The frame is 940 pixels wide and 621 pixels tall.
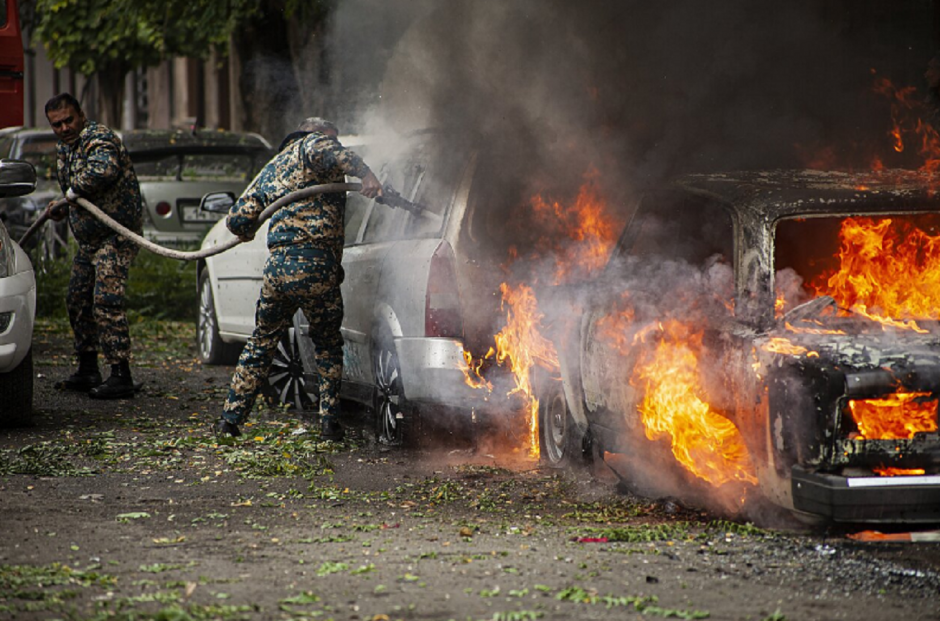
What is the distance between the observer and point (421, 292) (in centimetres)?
777

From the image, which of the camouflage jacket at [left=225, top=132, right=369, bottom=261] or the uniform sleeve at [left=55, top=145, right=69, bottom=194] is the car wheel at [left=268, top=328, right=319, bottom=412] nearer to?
the camouflage jacket at [left=225, top=132, right=369, bottom=261]

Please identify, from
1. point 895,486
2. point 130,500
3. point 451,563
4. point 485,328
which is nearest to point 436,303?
point 485,328

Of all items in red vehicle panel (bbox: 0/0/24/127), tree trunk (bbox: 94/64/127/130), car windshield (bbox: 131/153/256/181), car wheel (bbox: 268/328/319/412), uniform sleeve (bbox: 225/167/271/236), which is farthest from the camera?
tree trunk (bbox: 94/64/127/130)

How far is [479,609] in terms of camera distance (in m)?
4.76

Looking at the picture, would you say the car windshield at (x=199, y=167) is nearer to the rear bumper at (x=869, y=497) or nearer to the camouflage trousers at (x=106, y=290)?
the camouflage trousers at (x=106, y=290)

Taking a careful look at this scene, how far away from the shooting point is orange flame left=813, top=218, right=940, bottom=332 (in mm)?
6156

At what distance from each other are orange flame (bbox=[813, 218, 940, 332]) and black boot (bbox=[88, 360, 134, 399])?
5616mm

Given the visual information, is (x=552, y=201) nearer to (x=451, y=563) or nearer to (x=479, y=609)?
(x=451, y=563)

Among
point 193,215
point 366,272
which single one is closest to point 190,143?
point 193,215

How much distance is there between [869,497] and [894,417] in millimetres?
345

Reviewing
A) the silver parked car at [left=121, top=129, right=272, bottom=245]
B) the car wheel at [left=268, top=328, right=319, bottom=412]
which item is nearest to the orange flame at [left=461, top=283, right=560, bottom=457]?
the car wheel at [left=268, top=328, right=319, bottom=412]

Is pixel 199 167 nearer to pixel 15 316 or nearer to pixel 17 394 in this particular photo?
pixel 17 394

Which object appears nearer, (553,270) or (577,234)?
(553,270)

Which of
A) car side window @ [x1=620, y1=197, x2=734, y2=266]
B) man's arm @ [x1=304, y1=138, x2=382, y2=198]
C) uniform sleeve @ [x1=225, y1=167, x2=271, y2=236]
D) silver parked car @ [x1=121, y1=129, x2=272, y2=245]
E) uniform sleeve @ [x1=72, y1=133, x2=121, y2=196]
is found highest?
silver parked car @ [x1=121, y1=129, x2=272, y2=245]
